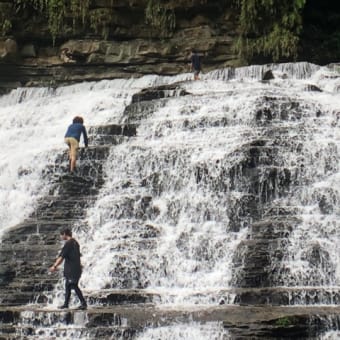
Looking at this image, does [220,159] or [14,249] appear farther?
[220,159]

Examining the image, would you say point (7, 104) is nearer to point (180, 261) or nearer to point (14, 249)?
point (14, 249)

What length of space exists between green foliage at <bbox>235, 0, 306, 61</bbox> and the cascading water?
4219 millimetres

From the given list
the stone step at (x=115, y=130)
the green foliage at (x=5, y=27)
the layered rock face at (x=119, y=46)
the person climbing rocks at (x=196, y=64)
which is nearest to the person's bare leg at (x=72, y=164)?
the stone step at (x=115, y=130)

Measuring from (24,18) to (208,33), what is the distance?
779cm

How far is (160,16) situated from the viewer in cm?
2950

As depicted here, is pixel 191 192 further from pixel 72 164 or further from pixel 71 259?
pixel 71 259

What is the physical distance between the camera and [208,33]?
29.2m

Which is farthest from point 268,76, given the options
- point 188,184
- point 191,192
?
point 191,192

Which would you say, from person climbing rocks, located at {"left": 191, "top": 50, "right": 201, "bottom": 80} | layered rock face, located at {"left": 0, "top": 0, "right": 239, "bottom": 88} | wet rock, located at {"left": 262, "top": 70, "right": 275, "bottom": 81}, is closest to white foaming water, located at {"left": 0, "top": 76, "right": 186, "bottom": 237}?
layered rock face, located at {"left": 0, "top": 0, "right": 239, "bottom": 88}

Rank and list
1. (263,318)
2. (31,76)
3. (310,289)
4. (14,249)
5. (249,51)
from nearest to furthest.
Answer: (263,318), (310,289), (14,249), (249,51), (31,76)

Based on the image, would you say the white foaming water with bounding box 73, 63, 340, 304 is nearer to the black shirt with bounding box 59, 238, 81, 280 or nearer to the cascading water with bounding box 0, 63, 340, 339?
the cascading water with bounding box 0, 63, 340, 339

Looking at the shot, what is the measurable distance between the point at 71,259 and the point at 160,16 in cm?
1788

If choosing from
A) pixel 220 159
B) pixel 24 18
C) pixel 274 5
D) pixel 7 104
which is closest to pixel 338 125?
pixel 220 159

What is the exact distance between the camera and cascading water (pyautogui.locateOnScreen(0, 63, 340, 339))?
47.1 feet
